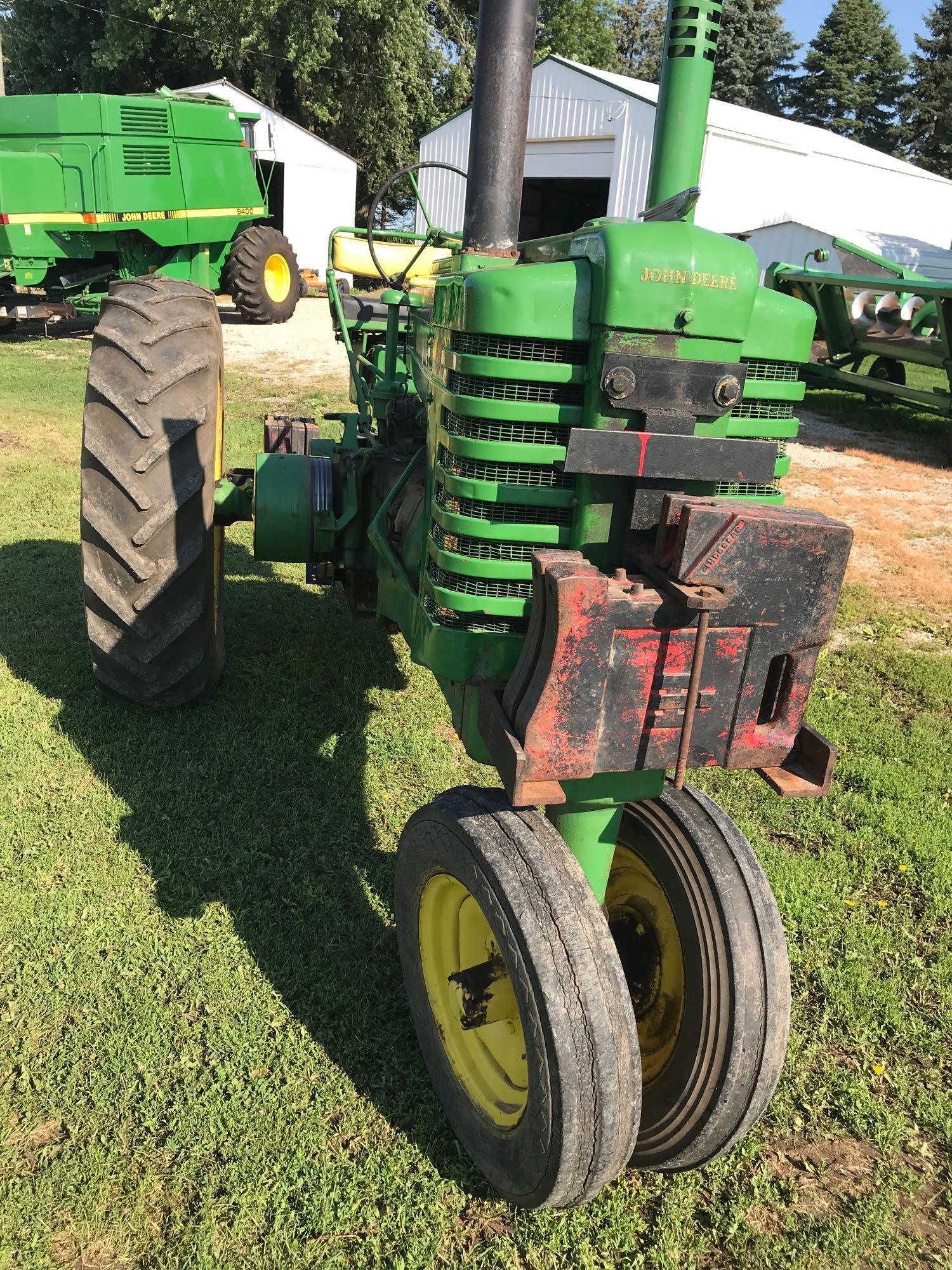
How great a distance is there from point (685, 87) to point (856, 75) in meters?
50.7

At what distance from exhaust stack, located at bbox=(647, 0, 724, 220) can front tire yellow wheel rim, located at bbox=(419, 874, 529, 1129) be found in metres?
1.71

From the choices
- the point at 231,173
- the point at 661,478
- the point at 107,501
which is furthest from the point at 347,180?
the point at 661,478

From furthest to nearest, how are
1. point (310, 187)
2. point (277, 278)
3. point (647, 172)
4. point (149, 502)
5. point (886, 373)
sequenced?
point (310, 187), point (647, 172), point (277, 278), point (886, 373), point (149, 502)

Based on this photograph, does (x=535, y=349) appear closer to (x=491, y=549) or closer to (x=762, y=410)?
(x=491, y=549)

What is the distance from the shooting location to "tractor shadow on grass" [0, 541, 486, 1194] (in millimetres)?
2549

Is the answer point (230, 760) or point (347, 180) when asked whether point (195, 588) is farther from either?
point (347, 180)

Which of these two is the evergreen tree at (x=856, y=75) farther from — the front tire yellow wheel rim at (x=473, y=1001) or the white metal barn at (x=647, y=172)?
the front tire yellow wheel rim at (x=473, y=1001)

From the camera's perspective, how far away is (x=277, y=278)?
14.6 m

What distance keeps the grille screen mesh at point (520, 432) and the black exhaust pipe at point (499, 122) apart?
741 millimetres

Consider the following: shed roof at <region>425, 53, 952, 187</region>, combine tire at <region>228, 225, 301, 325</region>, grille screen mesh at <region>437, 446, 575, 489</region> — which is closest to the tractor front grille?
grille screen mesh at <region>437, 446, 575, 489</region>

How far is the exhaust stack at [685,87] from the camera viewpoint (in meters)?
2.25

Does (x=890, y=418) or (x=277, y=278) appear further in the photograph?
(x=277, y=278)

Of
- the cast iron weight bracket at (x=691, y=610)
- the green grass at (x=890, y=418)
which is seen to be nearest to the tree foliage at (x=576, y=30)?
the green grass at (x=890, y=418)

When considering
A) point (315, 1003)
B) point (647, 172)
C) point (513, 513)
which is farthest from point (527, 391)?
point (647, 172)
